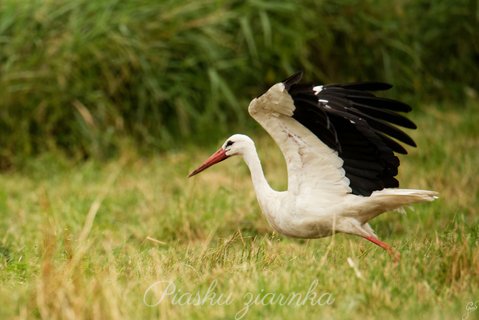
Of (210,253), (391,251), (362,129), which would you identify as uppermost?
(362,129)

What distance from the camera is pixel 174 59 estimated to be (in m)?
9.35

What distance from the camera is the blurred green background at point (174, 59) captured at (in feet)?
28.9

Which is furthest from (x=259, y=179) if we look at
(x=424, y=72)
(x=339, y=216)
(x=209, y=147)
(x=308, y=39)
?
(x=424, y=72)

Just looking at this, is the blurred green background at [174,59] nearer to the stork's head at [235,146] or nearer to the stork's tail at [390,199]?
the stork's head at [235,146]

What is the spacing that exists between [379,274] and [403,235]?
8.17 ft

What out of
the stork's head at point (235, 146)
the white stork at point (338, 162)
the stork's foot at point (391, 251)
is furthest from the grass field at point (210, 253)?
the stork's head at point (235, 146)

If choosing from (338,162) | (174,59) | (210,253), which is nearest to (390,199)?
(338,162)

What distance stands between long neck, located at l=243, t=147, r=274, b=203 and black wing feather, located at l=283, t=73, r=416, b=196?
1.54 feet

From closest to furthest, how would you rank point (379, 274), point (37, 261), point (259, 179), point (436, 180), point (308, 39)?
point (379, 274) < point (37, 261) < point (259, 179) < point (436, 180) < point (308, 39)

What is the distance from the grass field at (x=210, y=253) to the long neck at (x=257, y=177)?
0.87ft

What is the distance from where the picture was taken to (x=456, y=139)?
28.8 ft

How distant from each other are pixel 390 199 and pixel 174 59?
14.9ft

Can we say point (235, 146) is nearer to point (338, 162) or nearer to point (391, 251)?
point (338, 162)

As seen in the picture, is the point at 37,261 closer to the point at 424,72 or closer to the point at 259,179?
the point at 259,179
